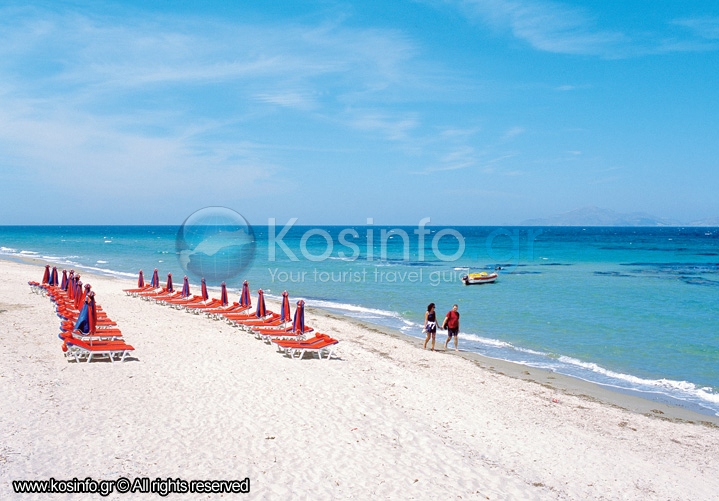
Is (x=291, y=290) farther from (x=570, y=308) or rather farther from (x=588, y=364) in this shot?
(x=588, y=364)

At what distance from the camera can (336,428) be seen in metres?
7.89

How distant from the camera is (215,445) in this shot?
6.98 metres

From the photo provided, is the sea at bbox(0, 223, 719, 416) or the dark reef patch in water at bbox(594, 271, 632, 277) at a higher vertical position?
the dark reef patch in water at bbox(594, 271, 632, 277)

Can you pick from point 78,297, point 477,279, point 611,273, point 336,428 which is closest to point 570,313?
point 477,279

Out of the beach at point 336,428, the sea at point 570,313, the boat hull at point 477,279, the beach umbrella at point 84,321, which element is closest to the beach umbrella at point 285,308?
the beach at point 336,428

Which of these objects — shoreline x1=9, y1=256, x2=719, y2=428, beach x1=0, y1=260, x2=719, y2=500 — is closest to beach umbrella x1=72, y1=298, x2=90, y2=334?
beach x1=0, y1=260, x2=719, y2=500

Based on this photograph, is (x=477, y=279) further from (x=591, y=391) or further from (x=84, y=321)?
(x=84, y=321)

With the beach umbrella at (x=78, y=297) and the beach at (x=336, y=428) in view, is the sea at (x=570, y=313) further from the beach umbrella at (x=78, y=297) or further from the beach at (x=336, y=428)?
the beach umbrella at (x=78, y=297)

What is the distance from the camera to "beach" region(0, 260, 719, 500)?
6297mm

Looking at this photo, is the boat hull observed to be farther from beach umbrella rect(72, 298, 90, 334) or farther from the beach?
beach umbrella rect(72, 298, 90, 334)

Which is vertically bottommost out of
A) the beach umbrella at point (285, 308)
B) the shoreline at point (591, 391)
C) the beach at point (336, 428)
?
the shoreline at point (591, 391)

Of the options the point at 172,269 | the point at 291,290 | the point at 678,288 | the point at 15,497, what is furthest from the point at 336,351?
the point at 172,269

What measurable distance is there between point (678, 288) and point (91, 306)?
33.7 m

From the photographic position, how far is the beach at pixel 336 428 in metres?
6.30
